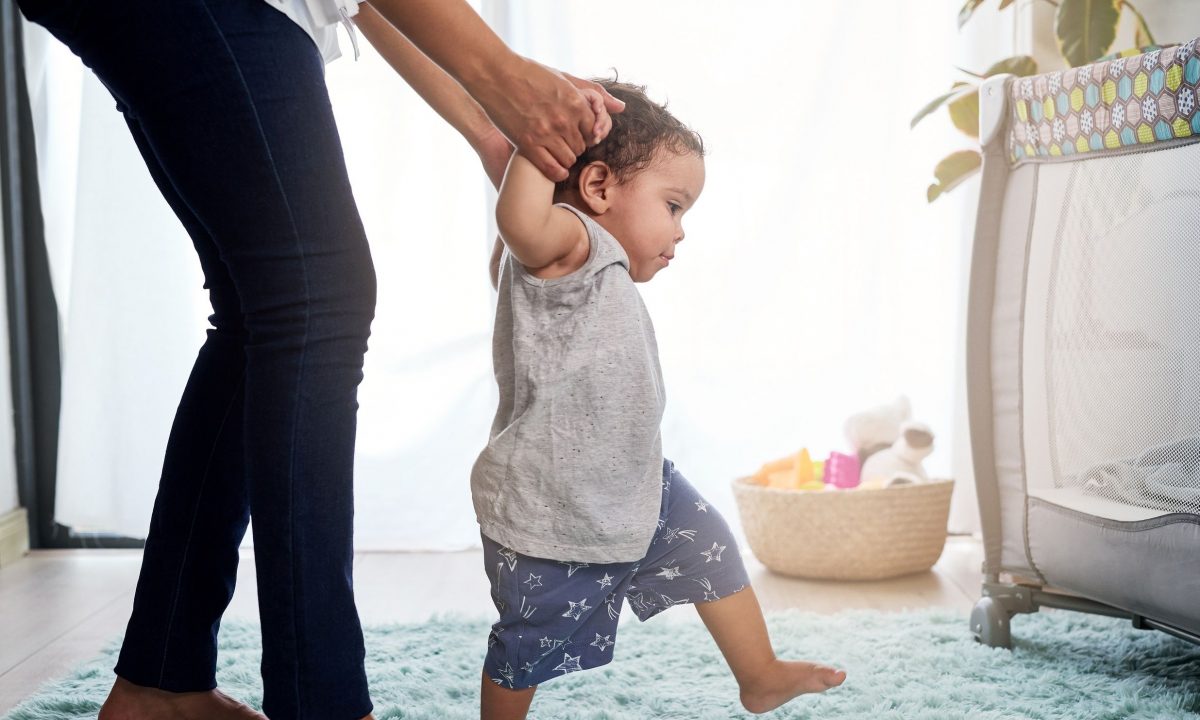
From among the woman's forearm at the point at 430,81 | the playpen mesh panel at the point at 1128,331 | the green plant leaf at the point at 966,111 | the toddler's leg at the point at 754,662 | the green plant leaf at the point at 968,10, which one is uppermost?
the green plant leaf at the point at 968,10

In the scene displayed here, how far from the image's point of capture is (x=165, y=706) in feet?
3.71

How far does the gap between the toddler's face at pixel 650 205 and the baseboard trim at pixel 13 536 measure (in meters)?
1.82

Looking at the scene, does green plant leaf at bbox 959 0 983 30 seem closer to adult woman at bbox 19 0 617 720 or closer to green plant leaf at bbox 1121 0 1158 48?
green plant leaf at bbox 1121 0 1158 48

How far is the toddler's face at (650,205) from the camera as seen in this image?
44.7 inches

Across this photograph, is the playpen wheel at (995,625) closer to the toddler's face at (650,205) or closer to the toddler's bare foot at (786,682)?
the toddler's bare foot at (786,682)

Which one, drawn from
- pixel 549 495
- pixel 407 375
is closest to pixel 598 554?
pixel 549 495

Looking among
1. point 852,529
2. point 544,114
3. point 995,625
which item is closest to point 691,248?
point 852,529

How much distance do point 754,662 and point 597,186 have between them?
542 mm

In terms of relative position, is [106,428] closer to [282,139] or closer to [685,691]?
[685,691]

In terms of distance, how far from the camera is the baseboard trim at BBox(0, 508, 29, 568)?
2.36 m

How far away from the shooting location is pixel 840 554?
207cm

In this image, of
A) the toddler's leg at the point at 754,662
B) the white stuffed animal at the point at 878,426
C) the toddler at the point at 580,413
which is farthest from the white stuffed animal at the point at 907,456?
the toddler at the point at 580,413

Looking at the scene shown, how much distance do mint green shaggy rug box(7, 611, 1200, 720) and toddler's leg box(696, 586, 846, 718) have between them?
0.07 metres

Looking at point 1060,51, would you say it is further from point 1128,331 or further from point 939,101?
point 1128,331
